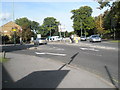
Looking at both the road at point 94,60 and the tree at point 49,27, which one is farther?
the tree at point 49,27

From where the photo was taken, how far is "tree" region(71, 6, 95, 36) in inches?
3797

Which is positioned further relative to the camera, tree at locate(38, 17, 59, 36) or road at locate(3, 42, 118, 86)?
tree at locate(38, 17, 59, 36)

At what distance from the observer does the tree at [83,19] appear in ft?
316

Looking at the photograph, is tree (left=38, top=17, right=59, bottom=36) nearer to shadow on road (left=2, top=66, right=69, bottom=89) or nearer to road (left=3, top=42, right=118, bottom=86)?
road (left=3, top=42, right=118, bottom=86)

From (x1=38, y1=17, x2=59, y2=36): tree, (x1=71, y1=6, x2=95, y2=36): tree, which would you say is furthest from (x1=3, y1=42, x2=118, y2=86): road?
(x1=38, y1=17, x2=59, y2=36): tree

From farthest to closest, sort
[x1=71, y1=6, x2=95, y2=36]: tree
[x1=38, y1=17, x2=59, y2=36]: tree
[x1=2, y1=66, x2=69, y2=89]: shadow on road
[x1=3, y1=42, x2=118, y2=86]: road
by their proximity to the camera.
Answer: [x1=38, y1=17, x2=59, y2=36]: tree → [x1=71, y1=6, x2=95, y2=36]: tree → [x1=3, y1=42, x2=118, y2=86]: road → [x1=2, y1=66, x2=69, y2=89]: shadow on road

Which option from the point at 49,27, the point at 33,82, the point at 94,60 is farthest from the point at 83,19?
the point at 33,82

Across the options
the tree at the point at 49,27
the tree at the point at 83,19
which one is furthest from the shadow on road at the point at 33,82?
the tree at the point at 49,27

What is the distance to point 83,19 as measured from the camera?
97688mm

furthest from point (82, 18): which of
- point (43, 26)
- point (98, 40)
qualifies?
point (98, 40)

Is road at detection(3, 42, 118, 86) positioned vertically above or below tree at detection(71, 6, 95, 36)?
below

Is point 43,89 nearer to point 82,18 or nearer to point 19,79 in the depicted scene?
point 19,79

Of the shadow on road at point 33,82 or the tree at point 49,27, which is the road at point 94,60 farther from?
the tree at point 49,27

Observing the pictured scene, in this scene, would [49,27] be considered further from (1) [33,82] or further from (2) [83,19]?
(1) [33,82]
